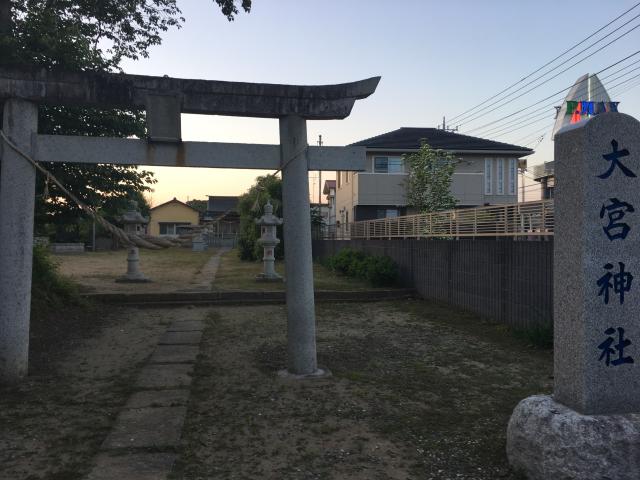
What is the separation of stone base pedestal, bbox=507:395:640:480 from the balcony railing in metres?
4.79

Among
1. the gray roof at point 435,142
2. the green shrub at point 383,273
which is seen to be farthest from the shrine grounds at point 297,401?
the gray roof at point 435,142

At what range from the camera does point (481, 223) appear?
993cm

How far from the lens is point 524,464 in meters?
3.39

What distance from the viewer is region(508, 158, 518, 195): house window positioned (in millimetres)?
24031

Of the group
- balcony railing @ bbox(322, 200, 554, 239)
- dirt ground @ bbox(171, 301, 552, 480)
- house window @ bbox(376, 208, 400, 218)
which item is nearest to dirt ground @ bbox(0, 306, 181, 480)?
dirt ground @ bbox(171, 301, 552, 480)

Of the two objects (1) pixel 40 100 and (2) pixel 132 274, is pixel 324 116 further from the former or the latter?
(2) pixel 132 274

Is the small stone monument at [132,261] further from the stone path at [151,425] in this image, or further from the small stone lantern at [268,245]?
the stone path at [151,425]

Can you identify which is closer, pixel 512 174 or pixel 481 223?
pixel 481 223

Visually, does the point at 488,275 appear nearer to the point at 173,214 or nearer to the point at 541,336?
the point at 541,336

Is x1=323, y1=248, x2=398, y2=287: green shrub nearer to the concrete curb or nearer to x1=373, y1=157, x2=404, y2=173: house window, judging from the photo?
the concrete curb

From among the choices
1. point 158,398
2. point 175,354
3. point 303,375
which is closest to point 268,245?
point 175,354

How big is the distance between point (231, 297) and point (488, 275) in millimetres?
5761

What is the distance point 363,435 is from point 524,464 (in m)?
1.28

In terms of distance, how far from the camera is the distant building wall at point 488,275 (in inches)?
300
